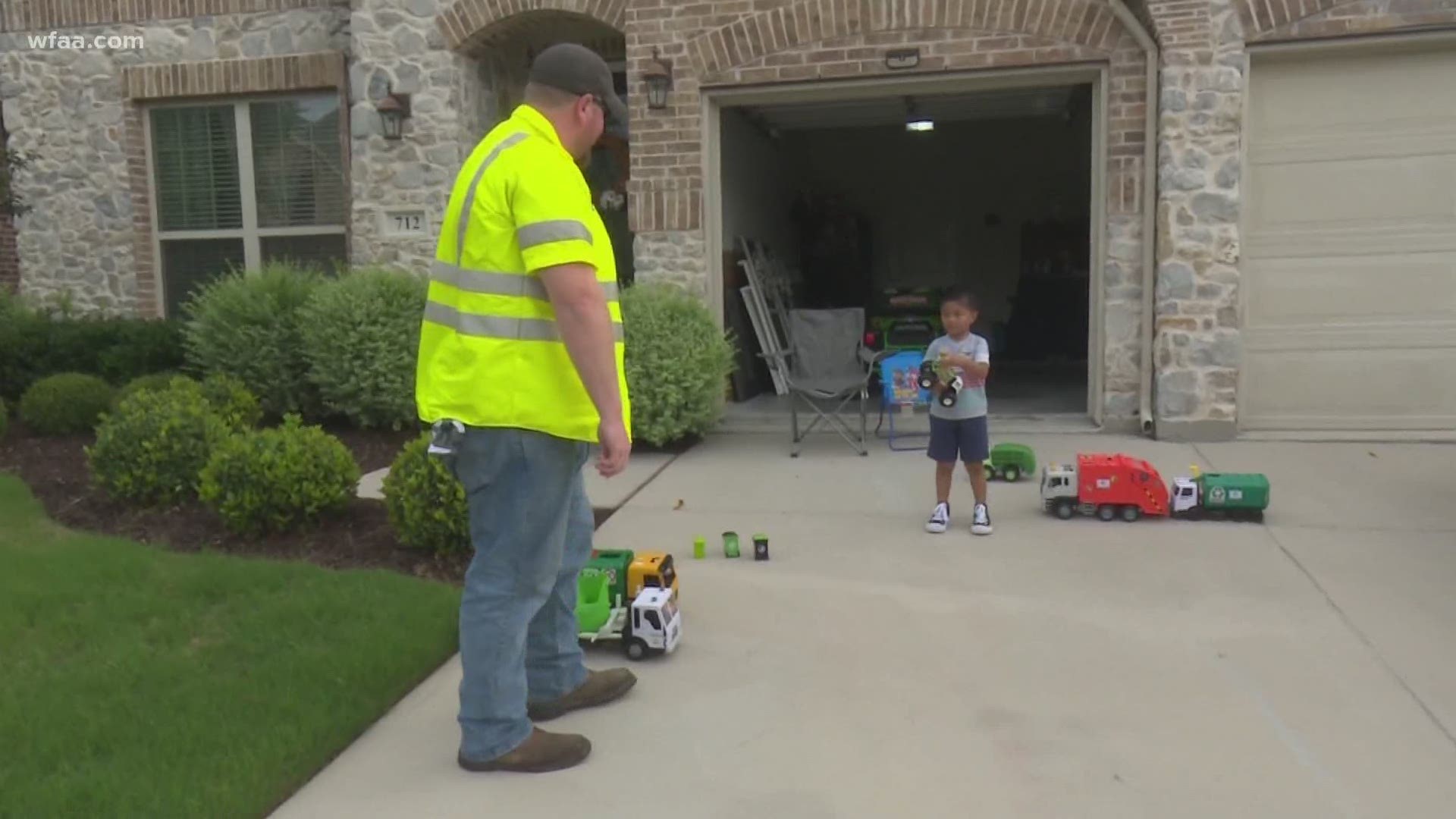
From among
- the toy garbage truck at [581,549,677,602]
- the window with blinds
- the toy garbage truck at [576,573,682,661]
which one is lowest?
the toy garbage truck at [576,573,682,661]

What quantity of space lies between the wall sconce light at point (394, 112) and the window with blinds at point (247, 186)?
703 millimetres

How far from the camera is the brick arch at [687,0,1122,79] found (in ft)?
23.7

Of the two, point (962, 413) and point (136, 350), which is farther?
point (136, 350)

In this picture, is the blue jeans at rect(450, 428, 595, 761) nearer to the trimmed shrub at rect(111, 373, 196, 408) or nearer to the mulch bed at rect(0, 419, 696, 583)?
the mulch bed at rect(0, 419, 696, 583)

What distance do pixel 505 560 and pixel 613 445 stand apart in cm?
41

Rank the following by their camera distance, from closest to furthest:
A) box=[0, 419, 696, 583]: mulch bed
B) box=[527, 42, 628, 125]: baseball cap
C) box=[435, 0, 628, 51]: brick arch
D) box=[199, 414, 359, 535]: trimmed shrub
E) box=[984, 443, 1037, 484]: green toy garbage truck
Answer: box=[527, 42, 628, 125]: baseball cap, box=[0, 419, 696, 583]: mulch bed, box=[199, 414, 359, 535]: trimmed shrub, box=[984, 443, 1037, 484]: green toy garbage truck, box=[435, 0, 628, 51]: brick arch

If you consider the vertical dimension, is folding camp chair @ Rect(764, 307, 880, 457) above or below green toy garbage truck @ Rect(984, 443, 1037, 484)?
above

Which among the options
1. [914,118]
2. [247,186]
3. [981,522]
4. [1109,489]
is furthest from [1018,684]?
[914,118]

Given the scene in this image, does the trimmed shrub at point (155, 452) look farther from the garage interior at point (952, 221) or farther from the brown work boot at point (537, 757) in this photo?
the garage interior at point (952, 221)

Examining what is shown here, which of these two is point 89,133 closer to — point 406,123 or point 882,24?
point 406,123

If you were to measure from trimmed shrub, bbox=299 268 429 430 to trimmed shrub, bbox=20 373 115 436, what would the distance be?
4.92 feet

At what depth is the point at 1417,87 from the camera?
7035 mm

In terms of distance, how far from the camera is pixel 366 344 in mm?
7336

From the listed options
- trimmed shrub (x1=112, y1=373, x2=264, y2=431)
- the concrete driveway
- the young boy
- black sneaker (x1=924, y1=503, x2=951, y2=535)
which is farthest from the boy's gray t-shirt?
trimmed shrub (x1=112, y1=373, x2=264, y2=431)
